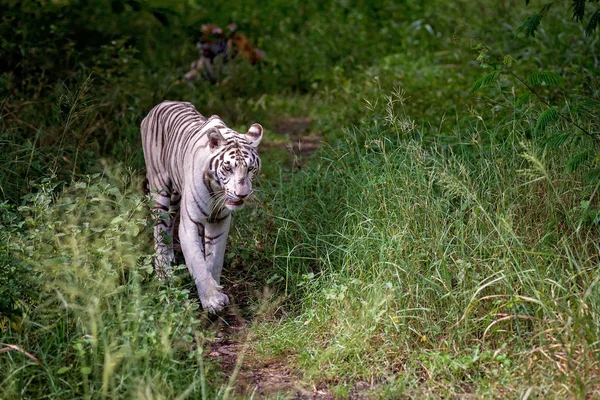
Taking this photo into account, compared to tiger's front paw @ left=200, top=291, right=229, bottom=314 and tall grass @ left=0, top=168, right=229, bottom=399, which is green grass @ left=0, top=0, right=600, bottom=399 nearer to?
tall grass @ left=0, top=168, right=229, bottom=399

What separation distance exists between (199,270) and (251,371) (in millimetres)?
857

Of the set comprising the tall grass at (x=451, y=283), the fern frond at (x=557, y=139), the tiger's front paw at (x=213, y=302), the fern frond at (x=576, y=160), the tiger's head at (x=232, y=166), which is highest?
the fern frond at (x=557, y=139)

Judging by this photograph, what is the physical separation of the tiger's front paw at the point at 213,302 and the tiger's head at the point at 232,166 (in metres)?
0.50

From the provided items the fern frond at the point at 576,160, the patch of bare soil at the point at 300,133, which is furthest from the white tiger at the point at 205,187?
the patch of bare soil at the point at 300,133

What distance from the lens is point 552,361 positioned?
353 centimetres

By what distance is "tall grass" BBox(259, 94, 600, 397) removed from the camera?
11.9 feet

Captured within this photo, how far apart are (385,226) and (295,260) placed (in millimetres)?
722

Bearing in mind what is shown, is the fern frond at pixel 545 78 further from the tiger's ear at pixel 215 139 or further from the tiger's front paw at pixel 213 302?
the tiger's front paw at pixel 213 302

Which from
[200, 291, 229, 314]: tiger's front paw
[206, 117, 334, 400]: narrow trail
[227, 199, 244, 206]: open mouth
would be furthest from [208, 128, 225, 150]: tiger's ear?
[206, 117, 334, 400]: narrow trail

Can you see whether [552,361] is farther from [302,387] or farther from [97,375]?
[97,375]

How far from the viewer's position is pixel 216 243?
15.9 feet

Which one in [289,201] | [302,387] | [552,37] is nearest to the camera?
[302,387]

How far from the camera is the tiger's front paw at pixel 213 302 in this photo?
4608 millimetres

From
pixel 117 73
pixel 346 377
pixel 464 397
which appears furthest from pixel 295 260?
pixel 117 73
